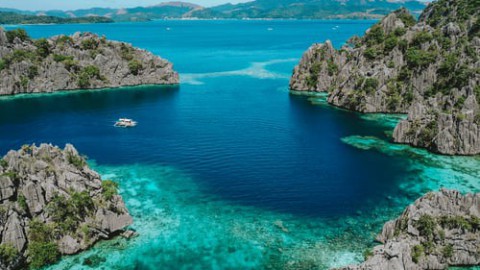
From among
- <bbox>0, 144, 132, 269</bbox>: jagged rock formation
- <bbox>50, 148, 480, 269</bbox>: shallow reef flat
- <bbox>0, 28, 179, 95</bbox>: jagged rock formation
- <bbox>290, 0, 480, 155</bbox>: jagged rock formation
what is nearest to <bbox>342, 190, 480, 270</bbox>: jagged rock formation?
<bbox>50, 148, 480, 269</bbox>: shallow reef flat

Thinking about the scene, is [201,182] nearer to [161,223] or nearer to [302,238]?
[161,223]

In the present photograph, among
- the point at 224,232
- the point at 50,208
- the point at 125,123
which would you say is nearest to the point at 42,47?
the point at 125,123

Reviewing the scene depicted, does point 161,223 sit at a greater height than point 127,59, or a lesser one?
lesser

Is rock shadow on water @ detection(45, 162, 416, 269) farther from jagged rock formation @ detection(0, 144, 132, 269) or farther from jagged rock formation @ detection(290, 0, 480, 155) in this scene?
jagged rock formation @ detection(290, 0, 480, 155)

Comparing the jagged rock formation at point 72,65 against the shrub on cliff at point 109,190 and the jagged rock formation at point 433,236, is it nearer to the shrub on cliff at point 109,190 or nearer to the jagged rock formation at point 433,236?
the shrub on cliff at point 109,190

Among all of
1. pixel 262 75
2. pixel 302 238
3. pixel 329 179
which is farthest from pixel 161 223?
pixel 262 75
